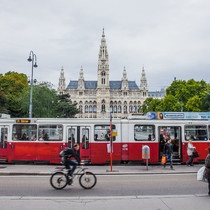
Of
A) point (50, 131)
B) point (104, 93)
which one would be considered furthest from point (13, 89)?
point (104, 93)

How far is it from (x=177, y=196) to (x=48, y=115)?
1790 inches

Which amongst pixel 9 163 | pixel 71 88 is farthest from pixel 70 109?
pixel 71 88

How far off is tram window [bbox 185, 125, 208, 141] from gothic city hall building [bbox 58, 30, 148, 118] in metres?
141

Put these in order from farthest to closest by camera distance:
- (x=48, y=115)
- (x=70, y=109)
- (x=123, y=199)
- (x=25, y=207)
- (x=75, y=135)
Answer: (x=70, y=109)
(x=48, y=115)
(x=75, y=135)
(x=123, y=199)
(x=25, y=207)

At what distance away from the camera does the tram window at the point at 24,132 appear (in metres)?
21.3

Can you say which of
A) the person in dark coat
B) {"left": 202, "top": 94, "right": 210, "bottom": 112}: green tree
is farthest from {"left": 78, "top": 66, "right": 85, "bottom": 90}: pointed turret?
the person in dark coat

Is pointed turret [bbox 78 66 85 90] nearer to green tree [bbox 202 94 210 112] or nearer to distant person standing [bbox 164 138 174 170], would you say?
green tree [bbox 202 94 210 112]

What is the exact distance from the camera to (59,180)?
11.8m

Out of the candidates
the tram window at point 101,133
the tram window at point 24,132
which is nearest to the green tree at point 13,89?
the tram window at point 24,132

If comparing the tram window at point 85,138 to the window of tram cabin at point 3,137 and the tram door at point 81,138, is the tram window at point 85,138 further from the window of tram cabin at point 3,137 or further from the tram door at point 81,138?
the window of tram cabin at point 3,137

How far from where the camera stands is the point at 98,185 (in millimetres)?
12781

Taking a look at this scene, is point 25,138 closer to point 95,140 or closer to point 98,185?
point 95,140

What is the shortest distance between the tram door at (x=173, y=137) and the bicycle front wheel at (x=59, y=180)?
36.0 feet

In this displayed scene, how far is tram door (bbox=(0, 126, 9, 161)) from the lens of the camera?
69.4 feet
